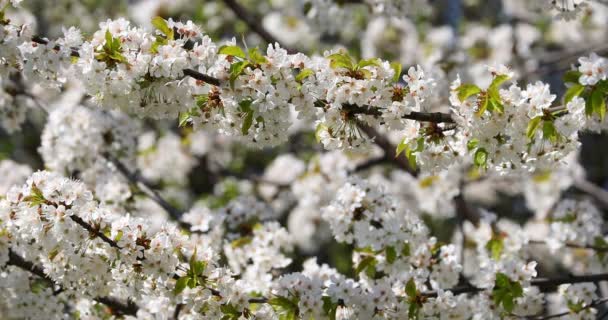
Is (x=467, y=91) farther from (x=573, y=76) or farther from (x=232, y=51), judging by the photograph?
(x=232, y=51)

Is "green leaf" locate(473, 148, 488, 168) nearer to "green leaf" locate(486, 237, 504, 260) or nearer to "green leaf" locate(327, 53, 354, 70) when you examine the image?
"green leaf" locate(327, 53, 354, 70)

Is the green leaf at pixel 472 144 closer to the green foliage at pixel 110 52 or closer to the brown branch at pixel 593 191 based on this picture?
the green foliage at pixel 110 52

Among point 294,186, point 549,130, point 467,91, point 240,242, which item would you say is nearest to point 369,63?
point 467,91

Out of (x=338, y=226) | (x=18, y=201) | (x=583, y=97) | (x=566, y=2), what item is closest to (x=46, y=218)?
(x=18, y=201)

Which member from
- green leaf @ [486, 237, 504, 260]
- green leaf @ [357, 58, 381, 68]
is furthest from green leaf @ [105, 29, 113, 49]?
green leaf @ [486, 237, 504, 260]

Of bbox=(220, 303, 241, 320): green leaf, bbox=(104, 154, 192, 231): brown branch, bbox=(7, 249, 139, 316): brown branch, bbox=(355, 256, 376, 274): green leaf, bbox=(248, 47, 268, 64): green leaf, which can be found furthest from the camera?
bbox=(104, 154, 192, 231): brown branch
